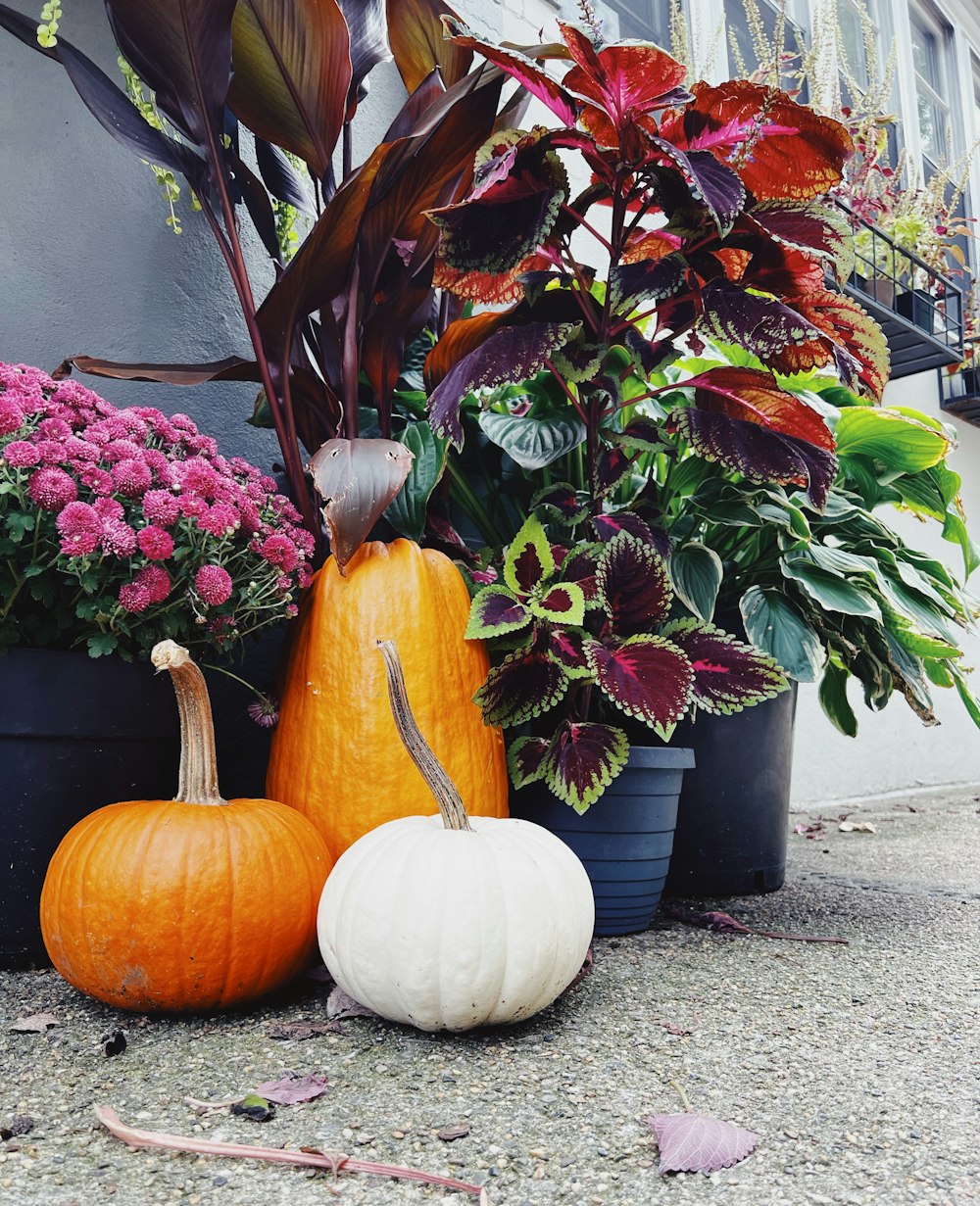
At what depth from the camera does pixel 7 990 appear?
1039 mm

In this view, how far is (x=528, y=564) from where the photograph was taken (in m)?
1.23

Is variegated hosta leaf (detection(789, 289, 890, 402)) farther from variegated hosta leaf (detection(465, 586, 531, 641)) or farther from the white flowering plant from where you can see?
the white flowering plant

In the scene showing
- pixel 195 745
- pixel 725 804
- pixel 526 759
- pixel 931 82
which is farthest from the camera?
pixel 931 82

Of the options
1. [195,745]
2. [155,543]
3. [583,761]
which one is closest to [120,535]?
[155,543]

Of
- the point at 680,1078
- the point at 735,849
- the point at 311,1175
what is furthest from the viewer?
the point at 735,849

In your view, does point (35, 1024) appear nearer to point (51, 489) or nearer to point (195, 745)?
point (195, 745)

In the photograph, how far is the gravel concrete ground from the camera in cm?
63

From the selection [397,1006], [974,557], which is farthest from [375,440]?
[974,557]

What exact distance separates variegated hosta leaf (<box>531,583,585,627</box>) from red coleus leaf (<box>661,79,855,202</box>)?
23.5 inches

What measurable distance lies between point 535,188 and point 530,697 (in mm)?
643

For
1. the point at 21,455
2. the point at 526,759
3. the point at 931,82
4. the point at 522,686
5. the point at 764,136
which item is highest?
the point at 931,82

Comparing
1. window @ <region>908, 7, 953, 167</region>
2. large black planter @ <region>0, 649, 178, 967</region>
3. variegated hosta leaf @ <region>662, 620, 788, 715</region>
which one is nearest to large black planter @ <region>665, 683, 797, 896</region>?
variegated hosta leaf @ <region>662, 620, 788, 715</region>

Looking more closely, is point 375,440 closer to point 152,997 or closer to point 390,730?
point 390,730

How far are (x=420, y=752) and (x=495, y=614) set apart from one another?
271 millimetres
